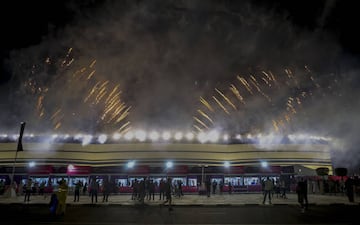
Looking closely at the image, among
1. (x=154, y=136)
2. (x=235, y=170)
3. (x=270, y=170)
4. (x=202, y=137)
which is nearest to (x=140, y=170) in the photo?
(x=154, y=136)

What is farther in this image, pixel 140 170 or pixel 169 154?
pixel 169 154

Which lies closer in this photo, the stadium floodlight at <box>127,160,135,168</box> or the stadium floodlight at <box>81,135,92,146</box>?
the stadium floodlight at <box>127,160,135,168</box>

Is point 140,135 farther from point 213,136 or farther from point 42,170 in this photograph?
point 42,170

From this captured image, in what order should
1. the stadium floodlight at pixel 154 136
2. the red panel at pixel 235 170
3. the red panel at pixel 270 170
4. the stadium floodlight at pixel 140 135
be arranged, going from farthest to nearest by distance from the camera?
the stadium floodlight at pixel 140 135, the stadium floodlight at pixel 154 136, the red panel at pixel 235 170, the red panel at pixel 270 170

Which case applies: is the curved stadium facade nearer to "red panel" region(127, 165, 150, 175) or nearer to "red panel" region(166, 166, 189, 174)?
"red panel" region(127, 165, 150, 175)

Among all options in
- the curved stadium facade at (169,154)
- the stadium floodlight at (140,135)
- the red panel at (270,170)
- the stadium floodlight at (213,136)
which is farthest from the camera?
the stadium floodlight at (213,136)

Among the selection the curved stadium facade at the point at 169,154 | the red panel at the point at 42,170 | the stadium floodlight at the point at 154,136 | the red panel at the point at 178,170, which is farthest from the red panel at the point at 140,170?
the red panel at the point at 42,170

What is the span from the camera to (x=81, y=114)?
41562 mm

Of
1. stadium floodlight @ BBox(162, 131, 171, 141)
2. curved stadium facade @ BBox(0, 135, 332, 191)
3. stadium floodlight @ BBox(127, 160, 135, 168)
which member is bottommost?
stadium floodlight @ BBox(127, 160, 135, 168)

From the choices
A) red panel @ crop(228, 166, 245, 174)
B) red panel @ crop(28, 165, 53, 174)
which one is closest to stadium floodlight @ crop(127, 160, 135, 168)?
red panel @ crop(28, 165, 53, 174)

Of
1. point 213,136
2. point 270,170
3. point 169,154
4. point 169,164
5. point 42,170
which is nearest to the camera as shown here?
point 270,170

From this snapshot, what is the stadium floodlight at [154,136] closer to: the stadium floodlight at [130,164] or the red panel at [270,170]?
the stadium floodlight at [130,164]

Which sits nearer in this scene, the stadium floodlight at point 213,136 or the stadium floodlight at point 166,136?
the stadium floodlight at point 166,136

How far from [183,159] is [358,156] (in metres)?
28.4
